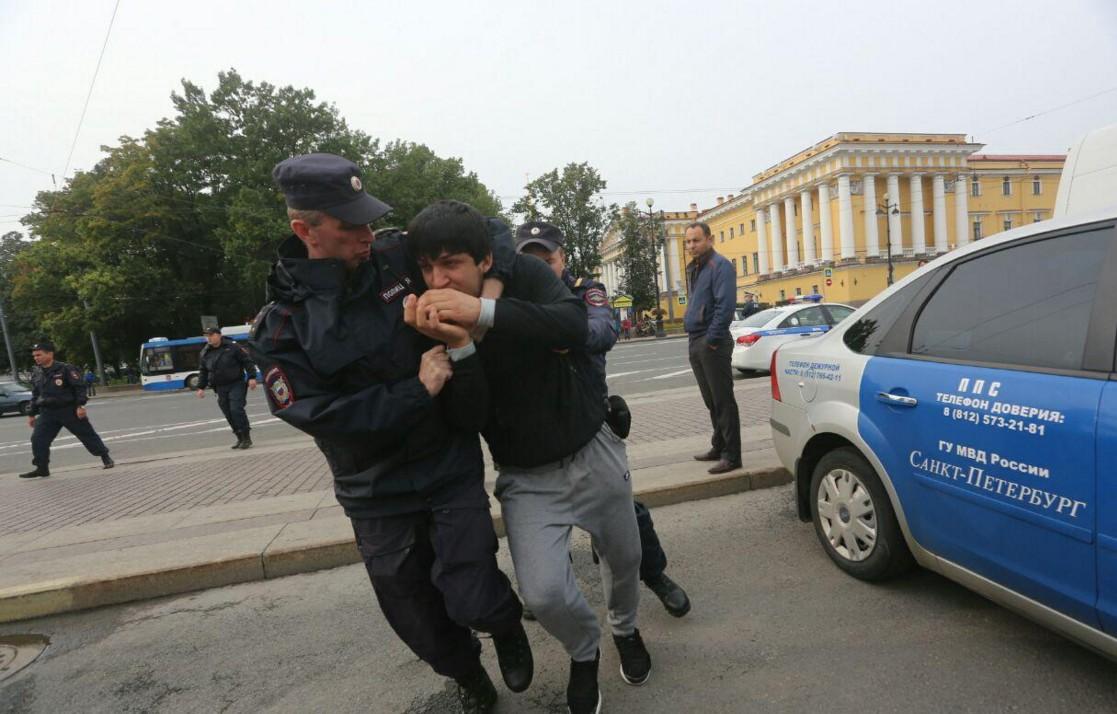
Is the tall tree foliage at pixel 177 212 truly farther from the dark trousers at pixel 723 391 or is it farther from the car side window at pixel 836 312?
the dark trousers at pixel 723 391

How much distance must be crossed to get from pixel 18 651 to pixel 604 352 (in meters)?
3.48

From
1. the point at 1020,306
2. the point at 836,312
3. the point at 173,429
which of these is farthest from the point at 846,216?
the point at 1020,306

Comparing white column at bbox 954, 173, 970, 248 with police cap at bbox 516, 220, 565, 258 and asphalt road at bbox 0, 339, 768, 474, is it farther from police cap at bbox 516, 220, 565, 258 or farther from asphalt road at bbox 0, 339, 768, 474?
police cap at bbox 516, 220, 565, 258

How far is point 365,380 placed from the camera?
1.79 metres

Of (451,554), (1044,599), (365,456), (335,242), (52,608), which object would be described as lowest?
(52,608)

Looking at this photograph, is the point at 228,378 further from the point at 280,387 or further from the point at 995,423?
the point at 995,423

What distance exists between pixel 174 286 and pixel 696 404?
123 feet

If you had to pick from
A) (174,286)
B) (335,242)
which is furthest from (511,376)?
(174,286)

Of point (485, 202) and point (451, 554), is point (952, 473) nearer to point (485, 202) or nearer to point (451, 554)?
point (451, 554)

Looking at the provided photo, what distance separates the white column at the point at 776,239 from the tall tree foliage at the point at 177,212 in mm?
42653

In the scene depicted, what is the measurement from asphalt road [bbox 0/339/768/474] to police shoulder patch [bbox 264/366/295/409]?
29.0 ft

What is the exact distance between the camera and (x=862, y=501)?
A: 9.45 feet

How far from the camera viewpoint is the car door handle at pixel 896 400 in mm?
2465

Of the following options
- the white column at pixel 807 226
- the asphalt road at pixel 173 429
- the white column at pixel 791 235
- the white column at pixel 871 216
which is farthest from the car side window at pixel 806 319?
the white column at pixel 791 235
